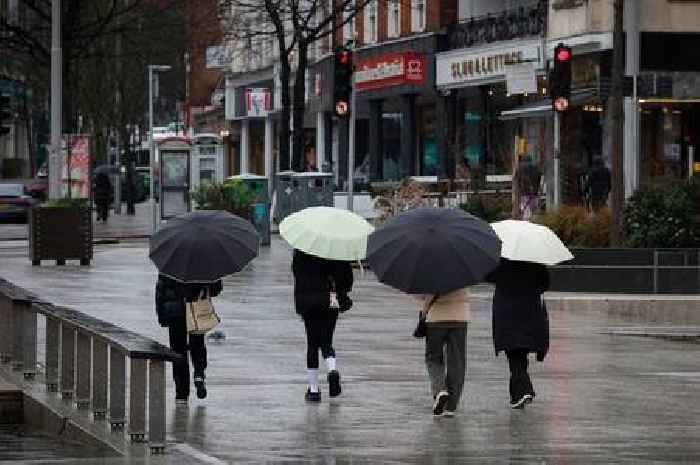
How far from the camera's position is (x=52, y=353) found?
15.8 metres

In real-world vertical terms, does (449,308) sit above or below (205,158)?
below

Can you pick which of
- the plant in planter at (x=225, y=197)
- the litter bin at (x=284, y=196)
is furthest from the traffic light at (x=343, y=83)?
the litter bin at (x=284, y=196)

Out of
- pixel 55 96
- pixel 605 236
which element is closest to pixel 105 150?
pixel 55 96

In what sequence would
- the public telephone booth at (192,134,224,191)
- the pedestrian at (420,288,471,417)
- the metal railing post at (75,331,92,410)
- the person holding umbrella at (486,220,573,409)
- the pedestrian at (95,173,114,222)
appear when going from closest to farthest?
the metal railing post at (75,331,92,410)
the pedestrian at (420,288,471,417)
the person holding umbrella at (486,220,573,409)
the pedestrian at (95,173,114,222)
the public telephone booth at (192,134,224,191)

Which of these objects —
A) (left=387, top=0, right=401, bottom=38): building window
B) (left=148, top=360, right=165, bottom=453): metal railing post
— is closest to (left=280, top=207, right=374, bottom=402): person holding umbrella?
(left=148, top=360, right=165, bottom=453): metal railing post

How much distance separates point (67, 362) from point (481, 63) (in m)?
40.2

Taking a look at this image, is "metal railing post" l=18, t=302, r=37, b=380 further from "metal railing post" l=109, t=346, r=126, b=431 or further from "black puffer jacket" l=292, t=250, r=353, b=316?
"metal railing post" l=109, t=346, r=126, b=431

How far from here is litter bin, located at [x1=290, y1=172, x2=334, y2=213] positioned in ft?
158

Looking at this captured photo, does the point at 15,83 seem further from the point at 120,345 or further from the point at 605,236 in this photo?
the point at 120,345

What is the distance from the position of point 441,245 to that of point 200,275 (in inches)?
77.5

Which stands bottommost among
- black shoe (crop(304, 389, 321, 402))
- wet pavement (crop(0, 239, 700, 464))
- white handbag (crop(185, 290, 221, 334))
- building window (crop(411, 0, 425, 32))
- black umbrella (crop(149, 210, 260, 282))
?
wet pavement (crop(0, 239, 700, 464))

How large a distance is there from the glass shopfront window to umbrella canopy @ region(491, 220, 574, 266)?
30.2 m

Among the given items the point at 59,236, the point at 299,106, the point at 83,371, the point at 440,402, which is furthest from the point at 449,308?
the point at 299,106

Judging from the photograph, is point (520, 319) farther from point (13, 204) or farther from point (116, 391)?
point (13, 204)
